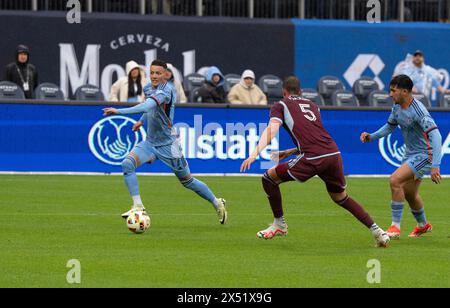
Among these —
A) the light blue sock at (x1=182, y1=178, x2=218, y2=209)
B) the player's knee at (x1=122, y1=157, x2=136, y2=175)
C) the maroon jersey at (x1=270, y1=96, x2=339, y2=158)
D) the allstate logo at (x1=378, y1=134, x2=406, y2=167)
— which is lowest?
the allstate logo at (x1=378, y1=134, x2=406, y2=167)

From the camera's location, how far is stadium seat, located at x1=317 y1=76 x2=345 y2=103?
30.1 metres

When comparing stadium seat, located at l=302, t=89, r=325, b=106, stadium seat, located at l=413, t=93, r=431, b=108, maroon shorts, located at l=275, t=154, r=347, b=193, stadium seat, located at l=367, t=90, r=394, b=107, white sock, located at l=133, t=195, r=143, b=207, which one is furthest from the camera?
stadium seat, located at l=413, t=93, r=431, b=108

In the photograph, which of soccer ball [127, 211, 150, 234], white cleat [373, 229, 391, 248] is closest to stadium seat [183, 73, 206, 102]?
soccer ball [127, 211, 150, 234]

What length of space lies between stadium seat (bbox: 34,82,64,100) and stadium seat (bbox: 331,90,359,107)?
245 inches

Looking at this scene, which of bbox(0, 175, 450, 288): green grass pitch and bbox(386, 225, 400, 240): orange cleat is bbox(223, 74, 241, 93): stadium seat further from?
bbox(386, 225, 400, 240): orange cleat

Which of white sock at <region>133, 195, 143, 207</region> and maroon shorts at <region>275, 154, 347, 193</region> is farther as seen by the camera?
white sock at <region>133, 195, 143, 207</region>

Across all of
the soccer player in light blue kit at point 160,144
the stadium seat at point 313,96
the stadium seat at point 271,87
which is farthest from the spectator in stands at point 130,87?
the soccer player in light blue kit at point 160,144

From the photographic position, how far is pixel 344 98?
28594 mm

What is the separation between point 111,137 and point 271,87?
5551 mm

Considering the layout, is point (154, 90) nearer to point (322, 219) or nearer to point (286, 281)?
point (322, 219)

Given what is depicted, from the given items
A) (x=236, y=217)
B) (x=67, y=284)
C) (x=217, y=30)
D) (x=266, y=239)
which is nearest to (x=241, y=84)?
(x=217, y=30)

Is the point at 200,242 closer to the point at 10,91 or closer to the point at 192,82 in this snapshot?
the point at 10,91

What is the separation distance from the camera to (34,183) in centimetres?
2302

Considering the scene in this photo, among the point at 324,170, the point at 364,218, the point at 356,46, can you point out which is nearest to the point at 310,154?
the point at 324,170
